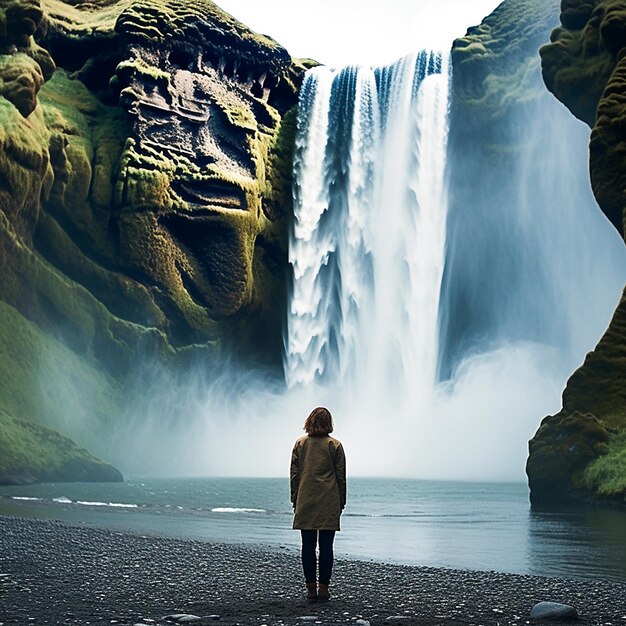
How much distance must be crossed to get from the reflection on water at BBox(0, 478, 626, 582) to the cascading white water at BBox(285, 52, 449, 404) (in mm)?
17637

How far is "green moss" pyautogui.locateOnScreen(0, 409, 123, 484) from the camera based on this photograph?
120ft

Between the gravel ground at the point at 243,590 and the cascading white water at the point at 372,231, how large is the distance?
3843cm

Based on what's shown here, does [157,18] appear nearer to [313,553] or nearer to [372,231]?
[372,231]

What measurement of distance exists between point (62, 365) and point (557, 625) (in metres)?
44.1

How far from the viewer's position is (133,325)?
52.6 meters

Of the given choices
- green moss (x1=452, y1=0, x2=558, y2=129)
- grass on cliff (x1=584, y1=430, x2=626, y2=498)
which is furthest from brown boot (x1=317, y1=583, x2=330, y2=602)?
green moss (x1=452, y1=0, x2=558, y2=129)

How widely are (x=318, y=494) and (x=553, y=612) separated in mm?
2560

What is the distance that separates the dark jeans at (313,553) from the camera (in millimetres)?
9453

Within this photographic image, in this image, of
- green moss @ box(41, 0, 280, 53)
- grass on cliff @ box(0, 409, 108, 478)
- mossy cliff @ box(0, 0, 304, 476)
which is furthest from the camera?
green moss @ box(41, 0, 280, 53)

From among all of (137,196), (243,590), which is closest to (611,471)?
(243,590)

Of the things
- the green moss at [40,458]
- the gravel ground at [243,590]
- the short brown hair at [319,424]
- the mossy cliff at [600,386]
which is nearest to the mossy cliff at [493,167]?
the mossy cliff at [600,386]

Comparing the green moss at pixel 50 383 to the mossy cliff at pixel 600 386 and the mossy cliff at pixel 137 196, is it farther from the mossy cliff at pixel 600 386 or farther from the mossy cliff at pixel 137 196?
the mossy cliff at pixel 600 386

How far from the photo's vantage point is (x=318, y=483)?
9.57 meters

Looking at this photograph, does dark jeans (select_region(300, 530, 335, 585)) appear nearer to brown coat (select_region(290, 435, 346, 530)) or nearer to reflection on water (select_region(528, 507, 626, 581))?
brown coat (select_region(290, 435, 346, 530))
